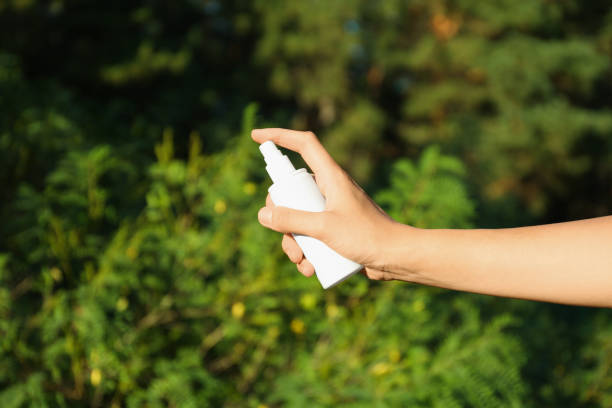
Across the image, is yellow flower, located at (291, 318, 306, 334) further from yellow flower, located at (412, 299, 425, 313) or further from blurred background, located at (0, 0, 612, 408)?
yellow flower, located at (412, 299, 425, 313)

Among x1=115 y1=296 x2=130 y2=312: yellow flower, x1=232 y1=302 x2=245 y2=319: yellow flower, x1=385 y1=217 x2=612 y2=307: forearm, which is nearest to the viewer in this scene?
x1=385 y1=217 x2=612 y2=307: forearm

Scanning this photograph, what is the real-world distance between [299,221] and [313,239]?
11 cm

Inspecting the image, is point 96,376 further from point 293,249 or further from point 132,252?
point 293,249

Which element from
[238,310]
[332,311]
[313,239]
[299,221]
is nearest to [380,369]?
[332,311]

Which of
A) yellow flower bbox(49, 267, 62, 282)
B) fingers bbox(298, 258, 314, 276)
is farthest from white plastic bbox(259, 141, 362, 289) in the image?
yellow flower bbox(49, 267, 62, 282)

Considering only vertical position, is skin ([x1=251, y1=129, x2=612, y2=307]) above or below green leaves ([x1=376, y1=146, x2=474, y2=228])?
above

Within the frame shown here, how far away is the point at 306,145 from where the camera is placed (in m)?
1.33

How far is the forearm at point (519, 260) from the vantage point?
3.81ft

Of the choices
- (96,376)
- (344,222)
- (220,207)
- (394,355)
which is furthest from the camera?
(220,207)

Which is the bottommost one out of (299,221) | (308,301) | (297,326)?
(297,326)

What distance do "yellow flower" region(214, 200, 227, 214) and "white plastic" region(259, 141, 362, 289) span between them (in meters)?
1.06

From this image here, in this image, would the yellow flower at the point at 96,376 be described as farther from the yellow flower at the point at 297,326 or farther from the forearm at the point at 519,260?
the forearm at the point at 519,260

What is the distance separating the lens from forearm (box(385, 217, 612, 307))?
45.7 inches

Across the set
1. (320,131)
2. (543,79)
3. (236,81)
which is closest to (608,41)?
(543,79)
